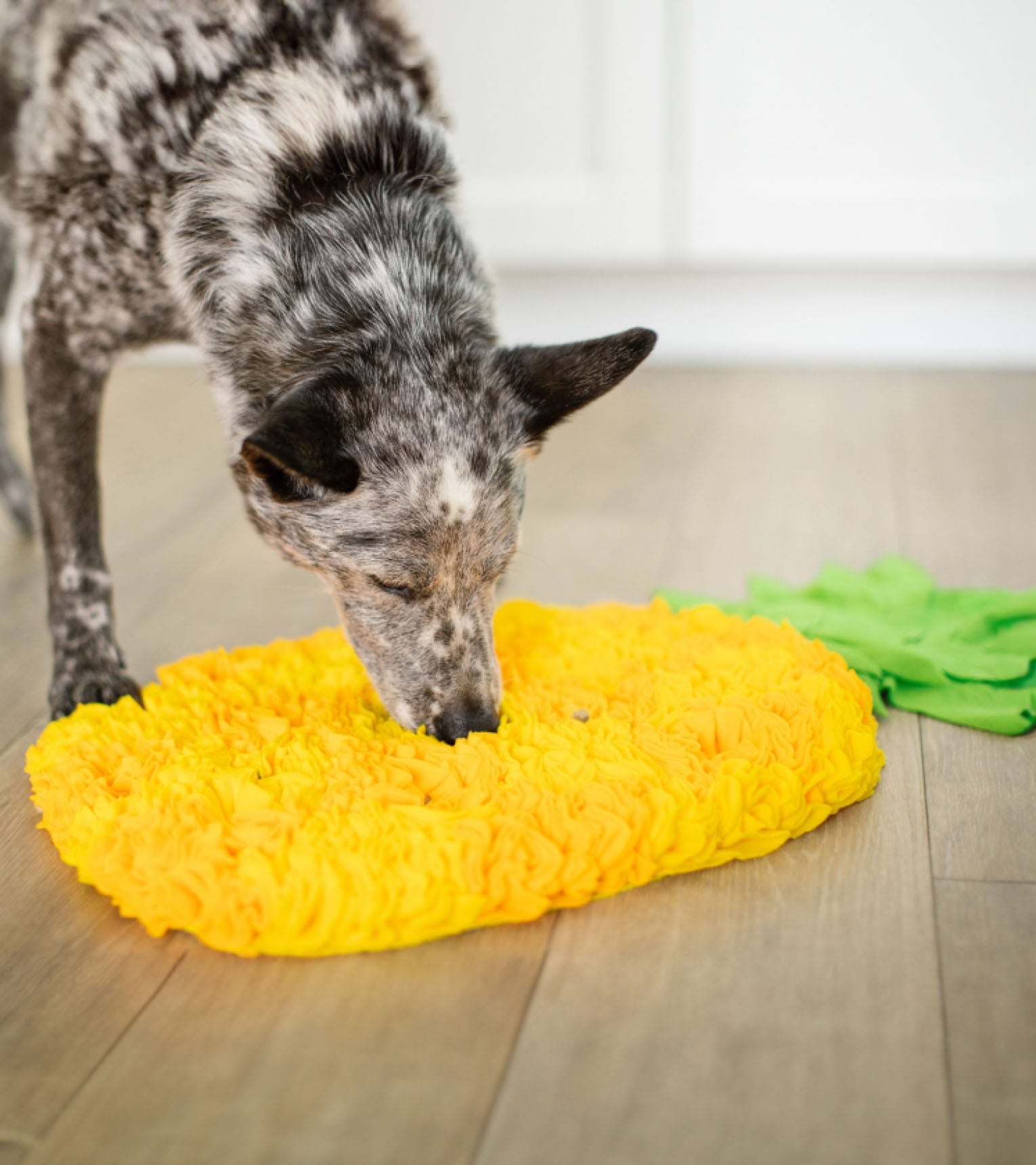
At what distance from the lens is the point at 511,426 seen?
1729 millimetres

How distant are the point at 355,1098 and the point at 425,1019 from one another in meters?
0.12

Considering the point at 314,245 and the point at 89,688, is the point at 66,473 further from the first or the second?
the point at 314,245

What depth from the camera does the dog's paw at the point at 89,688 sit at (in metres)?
1.95

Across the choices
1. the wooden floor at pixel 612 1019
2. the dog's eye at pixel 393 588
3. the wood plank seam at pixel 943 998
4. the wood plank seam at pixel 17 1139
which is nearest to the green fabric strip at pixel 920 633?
the wooden floor at pixel 612 1019

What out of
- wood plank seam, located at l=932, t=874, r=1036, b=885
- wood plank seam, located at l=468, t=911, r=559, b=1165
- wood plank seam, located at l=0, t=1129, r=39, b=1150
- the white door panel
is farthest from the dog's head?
the white door panel

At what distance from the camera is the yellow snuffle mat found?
55.8 inches

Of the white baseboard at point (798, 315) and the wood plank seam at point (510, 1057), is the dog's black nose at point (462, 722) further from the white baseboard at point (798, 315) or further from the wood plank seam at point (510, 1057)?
the white baseboard at point (798, 315)

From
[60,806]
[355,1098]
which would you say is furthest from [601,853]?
[60,806]

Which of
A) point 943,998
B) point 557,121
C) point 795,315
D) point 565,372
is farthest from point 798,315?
point 943,998

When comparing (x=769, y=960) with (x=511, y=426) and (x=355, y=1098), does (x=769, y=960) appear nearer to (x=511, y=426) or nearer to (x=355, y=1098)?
(x=355, y=1098)

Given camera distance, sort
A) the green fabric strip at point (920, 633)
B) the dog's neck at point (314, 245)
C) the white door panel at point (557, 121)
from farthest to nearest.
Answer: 1. the white door panel at point (557, 121)
2. the green fabric strip at point (920, 633)
3. the dog's neck at point (314, 245)

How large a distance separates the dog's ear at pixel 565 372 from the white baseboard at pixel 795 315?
2108mm

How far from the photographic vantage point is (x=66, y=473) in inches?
82.5

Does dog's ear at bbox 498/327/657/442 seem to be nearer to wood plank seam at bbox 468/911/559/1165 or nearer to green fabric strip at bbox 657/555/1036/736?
green fabric strip at bbox 657/555/1036/736
